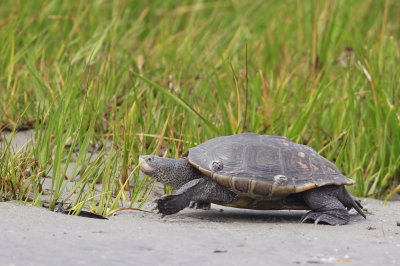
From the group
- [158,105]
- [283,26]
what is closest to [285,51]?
[283,26]

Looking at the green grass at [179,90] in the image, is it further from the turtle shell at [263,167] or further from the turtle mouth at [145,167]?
the turtle shell at [263,167]

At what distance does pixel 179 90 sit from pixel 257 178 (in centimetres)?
181

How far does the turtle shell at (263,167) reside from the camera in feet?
9.20

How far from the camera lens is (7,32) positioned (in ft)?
15.7

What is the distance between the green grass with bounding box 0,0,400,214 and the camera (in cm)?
321

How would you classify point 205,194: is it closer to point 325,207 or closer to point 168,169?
point 168,169

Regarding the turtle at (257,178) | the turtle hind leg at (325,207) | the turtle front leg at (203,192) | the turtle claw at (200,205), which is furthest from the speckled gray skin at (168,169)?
the turtle hind leg at (325,207)

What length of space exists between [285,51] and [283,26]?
1.99ft

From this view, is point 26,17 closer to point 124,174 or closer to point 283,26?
point 283,26

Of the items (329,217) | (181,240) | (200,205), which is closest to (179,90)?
(200,205)

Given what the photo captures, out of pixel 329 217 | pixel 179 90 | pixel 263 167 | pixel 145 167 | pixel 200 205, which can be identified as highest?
pixel 179 90

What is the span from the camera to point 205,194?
2922mm

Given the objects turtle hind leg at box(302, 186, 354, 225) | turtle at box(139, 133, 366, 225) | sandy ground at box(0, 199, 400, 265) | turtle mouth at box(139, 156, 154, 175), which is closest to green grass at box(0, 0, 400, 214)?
turtle mouth at box(139, 156, 154, 175)

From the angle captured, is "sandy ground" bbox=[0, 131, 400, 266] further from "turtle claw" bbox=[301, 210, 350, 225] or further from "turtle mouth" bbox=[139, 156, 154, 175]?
"turtle mouth" bbox=[139, 156, 154, 175]
